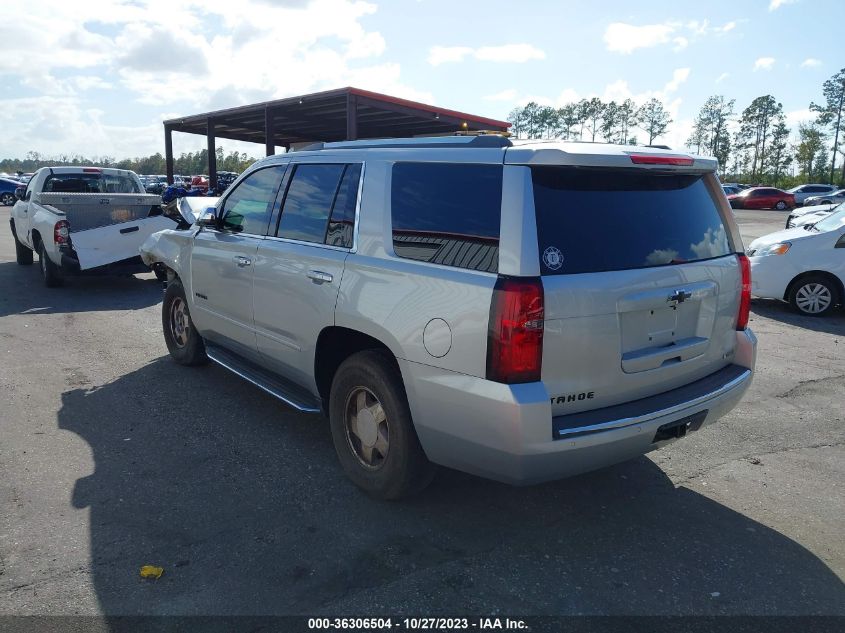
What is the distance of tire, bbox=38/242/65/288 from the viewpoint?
1052 centimetres

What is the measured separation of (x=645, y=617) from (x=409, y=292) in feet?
5.92

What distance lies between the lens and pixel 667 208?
3.55 meters

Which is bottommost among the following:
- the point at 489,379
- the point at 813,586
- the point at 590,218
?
the point at 813,586

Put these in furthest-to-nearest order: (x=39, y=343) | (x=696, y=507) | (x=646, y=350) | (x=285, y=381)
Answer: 1. (x=39, y=343)
2. (x=285, y=381)
3. (x=696, y=507)
4. (x=646, y=350)

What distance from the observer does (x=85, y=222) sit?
1078cm

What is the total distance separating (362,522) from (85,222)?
919 cm

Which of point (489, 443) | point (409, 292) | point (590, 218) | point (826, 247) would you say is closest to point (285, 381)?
point (409, 292)

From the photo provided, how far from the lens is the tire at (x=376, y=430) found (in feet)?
11.6

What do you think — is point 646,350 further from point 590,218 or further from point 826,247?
point 826,247

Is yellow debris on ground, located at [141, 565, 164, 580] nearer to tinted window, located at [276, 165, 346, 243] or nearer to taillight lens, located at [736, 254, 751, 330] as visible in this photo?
tinted window, located at [276, 165, 346, 243]

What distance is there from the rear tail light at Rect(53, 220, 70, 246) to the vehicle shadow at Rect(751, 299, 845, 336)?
1010cm

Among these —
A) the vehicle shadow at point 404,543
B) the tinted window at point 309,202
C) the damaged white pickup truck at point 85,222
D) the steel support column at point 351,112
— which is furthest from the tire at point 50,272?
the tinted window at point 309,202

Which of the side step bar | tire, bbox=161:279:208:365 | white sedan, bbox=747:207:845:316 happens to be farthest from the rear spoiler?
white sedan, bbox=747:207:845:316

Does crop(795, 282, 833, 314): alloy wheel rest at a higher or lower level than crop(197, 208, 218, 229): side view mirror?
lower
